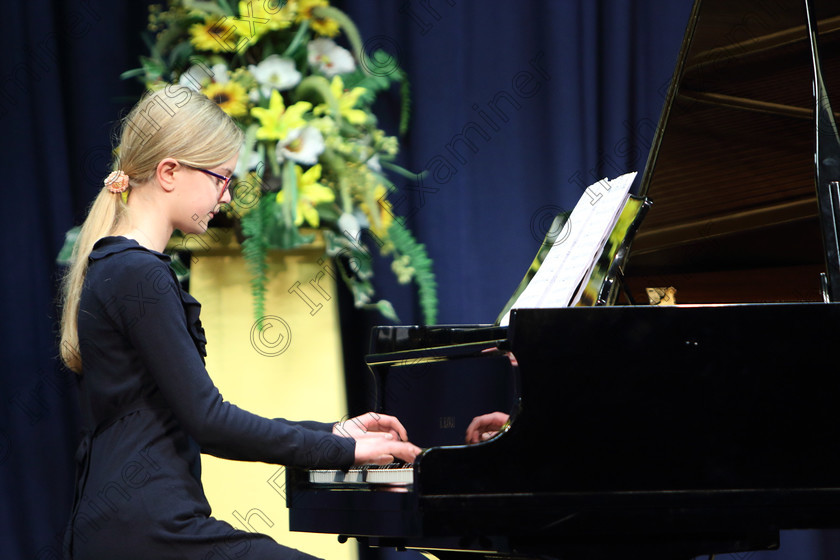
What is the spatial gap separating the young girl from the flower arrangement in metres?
0.82

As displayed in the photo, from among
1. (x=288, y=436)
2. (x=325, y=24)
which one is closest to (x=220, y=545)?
(x=288, y=436)

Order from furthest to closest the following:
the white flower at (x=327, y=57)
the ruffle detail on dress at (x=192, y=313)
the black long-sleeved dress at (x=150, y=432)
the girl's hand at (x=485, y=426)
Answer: the white flower at (x=327, y=57) < the girl's hand at (x=485, y=426) < the ruffle detail on dress at (x=192, y=313) < the black long-sleeved dress at (x=150, y=432)

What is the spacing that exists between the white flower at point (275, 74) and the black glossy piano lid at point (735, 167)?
3.44 ft

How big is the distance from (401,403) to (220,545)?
0.57 m

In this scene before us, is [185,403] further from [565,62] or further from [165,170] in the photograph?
[565,62]

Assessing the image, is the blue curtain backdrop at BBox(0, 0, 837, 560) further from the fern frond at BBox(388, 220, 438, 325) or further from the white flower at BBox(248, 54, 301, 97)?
the white flower at BBox(248, 54, 301, 97)

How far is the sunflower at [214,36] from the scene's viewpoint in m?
2.51

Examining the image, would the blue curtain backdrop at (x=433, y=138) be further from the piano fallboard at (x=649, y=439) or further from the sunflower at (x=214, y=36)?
the piano fallboard at (x=649, y=439)

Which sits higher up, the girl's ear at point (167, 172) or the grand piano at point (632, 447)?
the girl's ear at point (167, 172)

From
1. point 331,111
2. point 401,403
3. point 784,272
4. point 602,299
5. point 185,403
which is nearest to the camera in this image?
point 185,403

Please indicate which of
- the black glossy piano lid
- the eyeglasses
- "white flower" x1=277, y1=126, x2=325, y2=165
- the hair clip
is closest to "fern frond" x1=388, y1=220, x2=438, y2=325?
"white flower" x1=277, y1=126, x2=325, y2=165

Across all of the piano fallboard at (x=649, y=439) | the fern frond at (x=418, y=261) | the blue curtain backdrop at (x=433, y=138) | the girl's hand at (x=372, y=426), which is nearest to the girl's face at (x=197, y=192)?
the girl's hand at (x=372, y=426)

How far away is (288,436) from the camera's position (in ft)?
4.99

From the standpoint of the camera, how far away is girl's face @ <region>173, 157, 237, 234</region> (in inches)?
63.1
